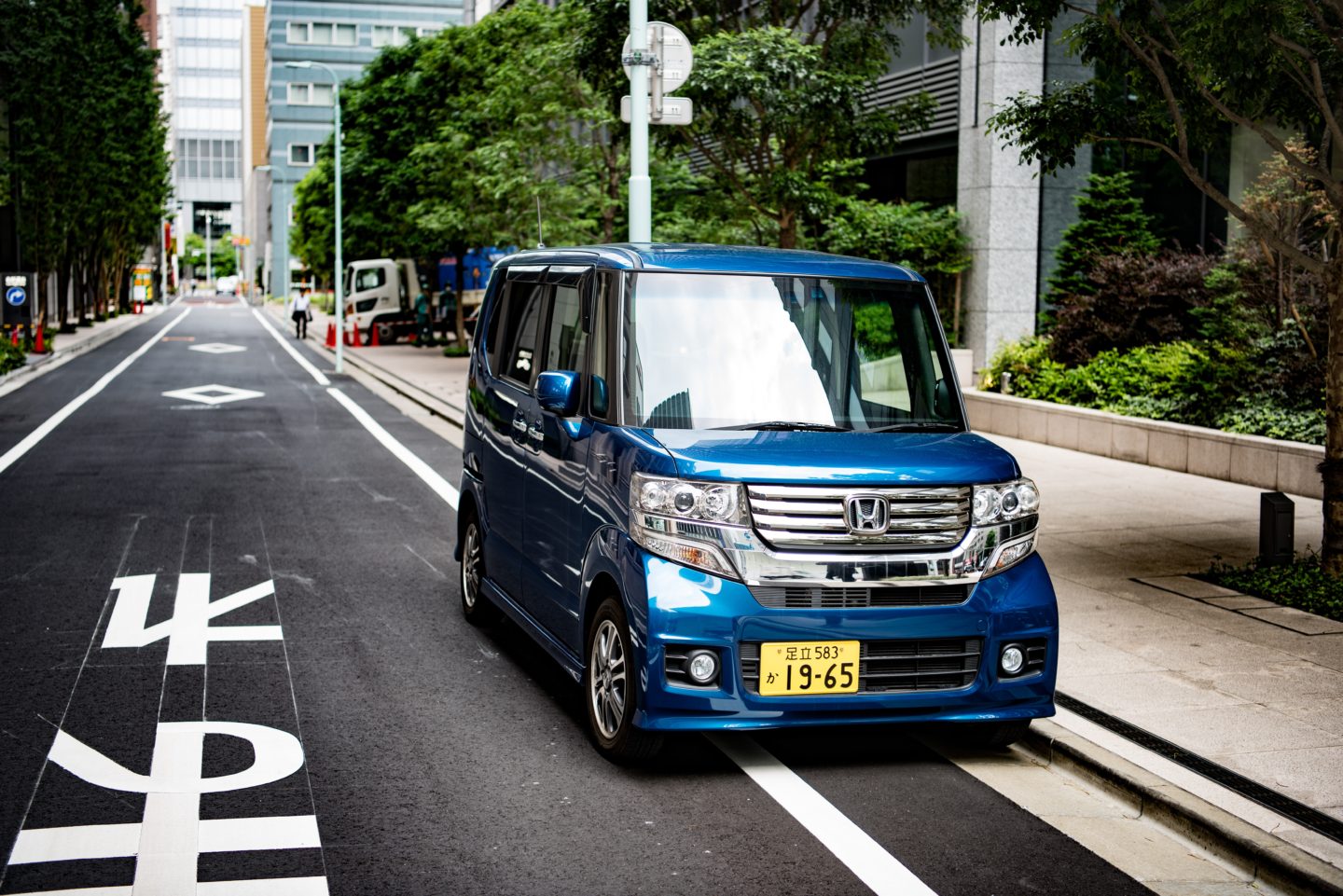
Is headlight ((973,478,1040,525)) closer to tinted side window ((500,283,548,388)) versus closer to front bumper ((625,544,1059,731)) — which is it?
front bumper ((625,544,1059,731))

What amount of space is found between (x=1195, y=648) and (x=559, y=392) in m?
3.84

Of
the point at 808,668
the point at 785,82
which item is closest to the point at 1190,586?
the point at 808,668

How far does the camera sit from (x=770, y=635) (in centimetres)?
590

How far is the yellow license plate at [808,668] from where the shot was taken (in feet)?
19.4

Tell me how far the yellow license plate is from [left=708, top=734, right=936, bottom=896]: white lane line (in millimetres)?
416

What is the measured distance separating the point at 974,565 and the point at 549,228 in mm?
25448

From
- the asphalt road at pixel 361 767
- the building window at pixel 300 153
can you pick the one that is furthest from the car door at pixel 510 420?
the building window at pixel 300 153

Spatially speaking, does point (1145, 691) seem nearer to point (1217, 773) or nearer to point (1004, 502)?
point (1217, 773)

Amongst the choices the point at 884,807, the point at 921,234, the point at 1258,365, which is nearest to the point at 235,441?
the point at 921,234

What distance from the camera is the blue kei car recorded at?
233 inches

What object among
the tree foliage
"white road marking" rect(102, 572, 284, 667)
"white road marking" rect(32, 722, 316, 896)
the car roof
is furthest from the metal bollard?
the tree foliage

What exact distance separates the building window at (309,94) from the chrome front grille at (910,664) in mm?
127399

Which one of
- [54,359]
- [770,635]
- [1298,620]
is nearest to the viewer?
[770,635]

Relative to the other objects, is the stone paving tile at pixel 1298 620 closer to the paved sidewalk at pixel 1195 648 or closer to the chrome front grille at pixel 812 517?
the paved sidewalk at pixel 1195 648
